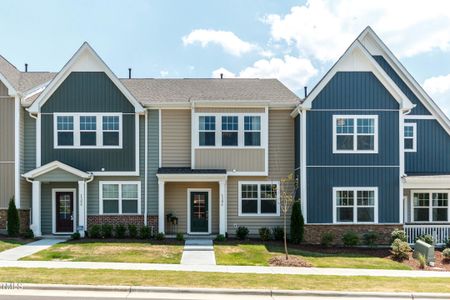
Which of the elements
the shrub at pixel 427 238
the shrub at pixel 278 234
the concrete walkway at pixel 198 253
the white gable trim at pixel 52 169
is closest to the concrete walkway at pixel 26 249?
the white gable trim at pixel 52 169

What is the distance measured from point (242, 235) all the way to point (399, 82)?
11.9 metres

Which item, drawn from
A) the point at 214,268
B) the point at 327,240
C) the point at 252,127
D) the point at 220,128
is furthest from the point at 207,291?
the point at 252,127

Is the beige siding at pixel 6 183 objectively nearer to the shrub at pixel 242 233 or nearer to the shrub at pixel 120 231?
the shrub at pixel 120 231

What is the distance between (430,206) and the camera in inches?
903

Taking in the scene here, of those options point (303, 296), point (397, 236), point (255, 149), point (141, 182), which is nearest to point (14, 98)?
point (141, 182)

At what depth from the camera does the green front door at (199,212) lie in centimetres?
2270

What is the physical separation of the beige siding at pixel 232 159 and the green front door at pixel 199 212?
162 cm

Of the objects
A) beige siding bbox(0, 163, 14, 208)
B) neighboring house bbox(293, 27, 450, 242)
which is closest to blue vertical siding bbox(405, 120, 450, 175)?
neighboring house bbox(293, 27, 450, 242)

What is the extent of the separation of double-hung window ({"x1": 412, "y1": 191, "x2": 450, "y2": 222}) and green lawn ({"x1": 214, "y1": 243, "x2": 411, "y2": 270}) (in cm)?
652

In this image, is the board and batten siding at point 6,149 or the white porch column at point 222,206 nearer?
the board and batten siding at point 6,149

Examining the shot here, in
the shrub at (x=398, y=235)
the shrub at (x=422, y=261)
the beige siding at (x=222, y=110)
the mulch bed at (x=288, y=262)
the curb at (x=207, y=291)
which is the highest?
the beige siding at (x=222, y=110)

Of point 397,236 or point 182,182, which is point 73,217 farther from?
point 397,236

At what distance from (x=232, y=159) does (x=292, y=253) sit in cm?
624

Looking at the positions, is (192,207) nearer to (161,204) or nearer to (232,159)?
(161,204)
